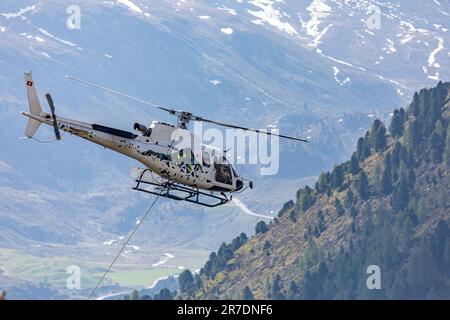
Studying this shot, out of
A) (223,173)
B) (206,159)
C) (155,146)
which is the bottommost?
(223,173)

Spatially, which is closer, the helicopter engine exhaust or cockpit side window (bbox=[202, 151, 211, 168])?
the helicopter engine exhaust

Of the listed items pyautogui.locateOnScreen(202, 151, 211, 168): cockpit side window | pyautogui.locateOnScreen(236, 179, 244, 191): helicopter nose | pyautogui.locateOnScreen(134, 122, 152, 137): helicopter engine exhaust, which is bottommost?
pyautogui.locateOnScreen(236, 179, 244, 191): helicopter nose

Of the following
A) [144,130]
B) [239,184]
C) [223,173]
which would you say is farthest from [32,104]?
[239,184]

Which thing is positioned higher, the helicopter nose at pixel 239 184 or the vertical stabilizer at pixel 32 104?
the vertical stabilizer at pixel 32 104

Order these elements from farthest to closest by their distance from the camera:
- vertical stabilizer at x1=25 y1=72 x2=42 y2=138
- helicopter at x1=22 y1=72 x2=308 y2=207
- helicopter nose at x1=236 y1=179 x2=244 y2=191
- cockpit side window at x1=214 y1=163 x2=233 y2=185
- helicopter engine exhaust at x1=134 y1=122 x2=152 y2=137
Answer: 1. helicopter nose at x1=236 y1=179 x2=244 y2=191
2. cockpit side window at x1=214 y1=163 x2=233 y2=185
3. helicopter engine exhaust at x1=134 y1=122 x2=152 y2=137
4. helicopter at x1=22 y1=72 x2=308 y2=207
5. vertical stabilizer at x1=25 y1=72 x2=42 y2=138

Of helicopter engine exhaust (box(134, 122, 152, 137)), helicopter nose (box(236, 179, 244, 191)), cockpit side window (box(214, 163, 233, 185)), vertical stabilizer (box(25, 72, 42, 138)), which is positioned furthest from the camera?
helicopter nose (box(236, 179, 244, 191))

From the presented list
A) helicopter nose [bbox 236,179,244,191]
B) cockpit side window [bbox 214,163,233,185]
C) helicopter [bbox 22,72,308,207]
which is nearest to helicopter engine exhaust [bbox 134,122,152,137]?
helicopter [bbox 22,72,308,207]

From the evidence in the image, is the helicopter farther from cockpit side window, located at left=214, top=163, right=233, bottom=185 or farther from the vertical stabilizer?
cockpit side window, located at left=214, top=163, right=233, bottom=185

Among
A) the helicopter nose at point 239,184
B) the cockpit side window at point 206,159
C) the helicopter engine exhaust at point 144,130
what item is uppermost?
the helicopter engine exhaust at point 144,130

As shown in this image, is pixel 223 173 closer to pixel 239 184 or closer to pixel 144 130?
pixel 239 184

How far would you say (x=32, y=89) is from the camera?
71.2 m

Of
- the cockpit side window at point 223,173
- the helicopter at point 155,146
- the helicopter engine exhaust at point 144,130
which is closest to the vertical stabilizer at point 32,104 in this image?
the helicopter at point 155,146

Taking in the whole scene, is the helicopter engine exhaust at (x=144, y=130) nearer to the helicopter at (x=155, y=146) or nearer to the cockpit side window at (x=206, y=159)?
the helicopter at (x=155, y=146)
